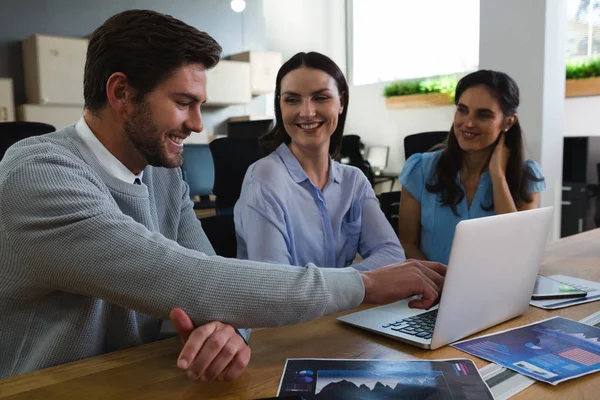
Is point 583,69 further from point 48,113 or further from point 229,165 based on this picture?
point 48,113

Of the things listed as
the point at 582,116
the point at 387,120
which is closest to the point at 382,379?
the point at 582,116

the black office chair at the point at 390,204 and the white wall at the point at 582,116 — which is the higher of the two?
the white wall at the point at 582,116

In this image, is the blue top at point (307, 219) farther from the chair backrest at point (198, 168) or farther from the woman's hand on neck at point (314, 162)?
the chair backrest at point (198, 168)

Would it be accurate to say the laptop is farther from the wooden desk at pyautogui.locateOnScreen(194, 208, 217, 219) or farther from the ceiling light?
the ceiling light

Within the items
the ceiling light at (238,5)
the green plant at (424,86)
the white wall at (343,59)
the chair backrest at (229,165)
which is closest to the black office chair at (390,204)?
the chair backrest at (229,165)

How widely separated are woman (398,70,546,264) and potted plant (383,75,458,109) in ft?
11.5

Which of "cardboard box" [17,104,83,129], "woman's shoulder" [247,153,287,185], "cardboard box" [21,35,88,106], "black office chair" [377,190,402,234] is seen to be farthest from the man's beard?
"cardboard box" [17,104,83,129]

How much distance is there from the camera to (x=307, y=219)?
1743 mm

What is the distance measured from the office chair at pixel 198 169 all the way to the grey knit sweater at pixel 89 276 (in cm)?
A: 265

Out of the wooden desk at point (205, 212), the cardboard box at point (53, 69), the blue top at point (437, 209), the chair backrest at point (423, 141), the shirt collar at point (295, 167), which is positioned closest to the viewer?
the shirt collar at point (295, 167)

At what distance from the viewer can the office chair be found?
3.68m

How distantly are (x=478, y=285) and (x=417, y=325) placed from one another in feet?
0.50

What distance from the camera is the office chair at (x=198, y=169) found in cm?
368

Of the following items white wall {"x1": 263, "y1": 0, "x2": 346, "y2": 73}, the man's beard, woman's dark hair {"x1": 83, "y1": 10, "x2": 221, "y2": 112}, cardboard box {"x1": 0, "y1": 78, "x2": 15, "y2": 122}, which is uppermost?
white wall {"x1": 263, "y1": 0, "x2": 346, "y2": 73}
